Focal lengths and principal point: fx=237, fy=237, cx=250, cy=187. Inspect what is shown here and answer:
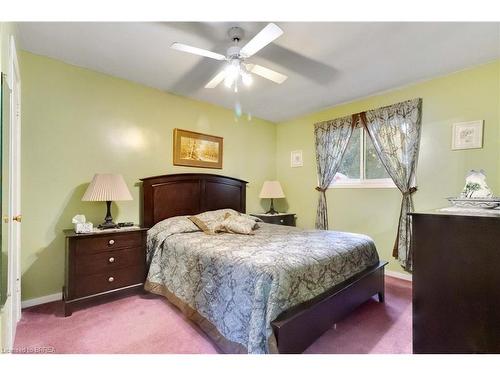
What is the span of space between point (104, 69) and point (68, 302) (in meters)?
2.41

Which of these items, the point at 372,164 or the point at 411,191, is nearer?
the point at 411,191

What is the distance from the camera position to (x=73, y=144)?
2.55m

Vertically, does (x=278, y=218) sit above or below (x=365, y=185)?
below

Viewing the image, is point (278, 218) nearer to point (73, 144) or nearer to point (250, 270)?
point (250, 270)

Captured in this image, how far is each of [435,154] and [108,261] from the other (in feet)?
12.5

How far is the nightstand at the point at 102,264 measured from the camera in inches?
84.3

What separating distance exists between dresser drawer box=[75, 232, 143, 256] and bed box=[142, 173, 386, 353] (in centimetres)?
22

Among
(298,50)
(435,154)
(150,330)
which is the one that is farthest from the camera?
(435,154)

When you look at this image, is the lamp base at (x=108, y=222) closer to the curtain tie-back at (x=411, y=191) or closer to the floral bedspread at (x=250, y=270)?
the floral bedspread at (x=250, y=270)

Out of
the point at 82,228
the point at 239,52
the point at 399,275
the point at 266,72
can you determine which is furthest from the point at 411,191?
the point at 82,228

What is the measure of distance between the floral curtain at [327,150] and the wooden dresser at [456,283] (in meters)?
2.57

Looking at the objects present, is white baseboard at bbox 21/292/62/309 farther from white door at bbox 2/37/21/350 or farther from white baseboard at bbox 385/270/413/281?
white baseboard at bbox 385/270/413/281

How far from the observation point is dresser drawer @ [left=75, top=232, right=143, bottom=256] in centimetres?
219

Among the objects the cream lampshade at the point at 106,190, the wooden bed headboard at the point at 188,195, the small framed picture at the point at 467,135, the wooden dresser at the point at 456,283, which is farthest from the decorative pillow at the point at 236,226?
the small framed picture at the point at 467,135
